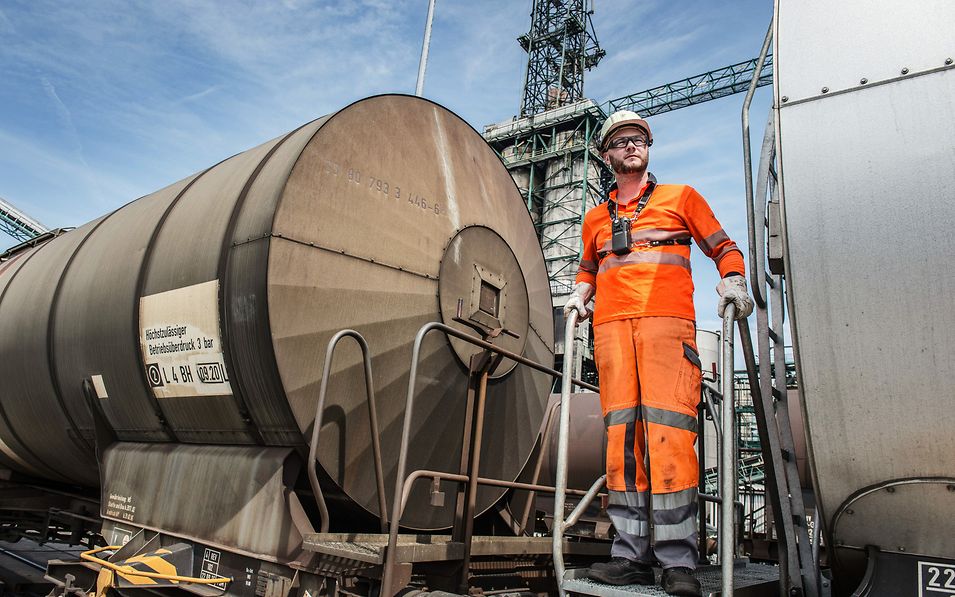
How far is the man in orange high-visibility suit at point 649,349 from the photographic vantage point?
2.84 meters

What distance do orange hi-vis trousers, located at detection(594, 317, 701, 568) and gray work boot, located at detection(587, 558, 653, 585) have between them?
44 millimetres

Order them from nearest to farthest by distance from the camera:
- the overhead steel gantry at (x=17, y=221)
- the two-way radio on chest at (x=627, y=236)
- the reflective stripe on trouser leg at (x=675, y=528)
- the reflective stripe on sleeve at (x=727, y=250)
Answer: the reflective stripe on trouser leg at (x=675, y=528) < the reflective stripe on sleeve at (x=727, y=250) < the two-way radio on chest at (x=627, y=236) < the overhead steel gantry at (x=17, y=221)

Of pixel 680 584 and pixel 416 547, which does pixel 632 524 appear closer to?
pixel 680 584

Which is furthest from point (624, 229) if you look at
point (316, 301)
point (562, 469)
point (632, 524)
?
point (316, 301)

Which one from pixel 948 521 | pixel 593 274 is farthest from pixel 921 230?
pixel 593 274

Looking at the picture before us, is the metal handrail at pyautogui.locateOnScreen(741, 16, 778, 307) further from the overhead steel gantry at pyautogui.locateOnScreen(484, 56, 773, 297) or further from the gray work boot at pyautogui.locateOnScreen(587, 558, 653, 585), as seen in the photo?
the overhead steel gantry at pyautogui.locateOnScreen(484, 56, 773, 297)

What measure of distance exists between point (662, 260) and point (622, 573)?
1392 mm

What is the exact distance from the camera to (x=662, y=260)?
3.14m

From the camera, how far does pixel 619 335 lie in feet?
10.2

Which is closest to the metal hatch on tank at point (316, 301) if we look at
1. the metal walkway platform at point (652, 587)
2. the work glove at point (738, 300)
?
the metal walkway platform at point (652, 587)

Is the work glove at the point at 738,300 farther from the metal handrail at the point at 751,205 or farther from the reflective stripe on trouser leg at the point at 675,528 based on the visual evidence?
the reflective stripe on trouser leg at the point at 675,528

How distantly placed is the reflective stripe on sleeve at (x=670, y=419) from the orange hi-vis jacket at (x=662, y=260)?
1.42ft

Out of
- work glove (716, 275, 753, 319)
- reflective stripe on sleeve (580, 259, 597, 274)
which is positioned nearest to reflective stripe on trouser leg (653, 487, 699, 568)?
work glove (716, 275, 753, 319)

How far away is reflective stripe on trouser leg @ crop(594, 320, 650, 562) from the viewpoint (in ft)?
9.73
